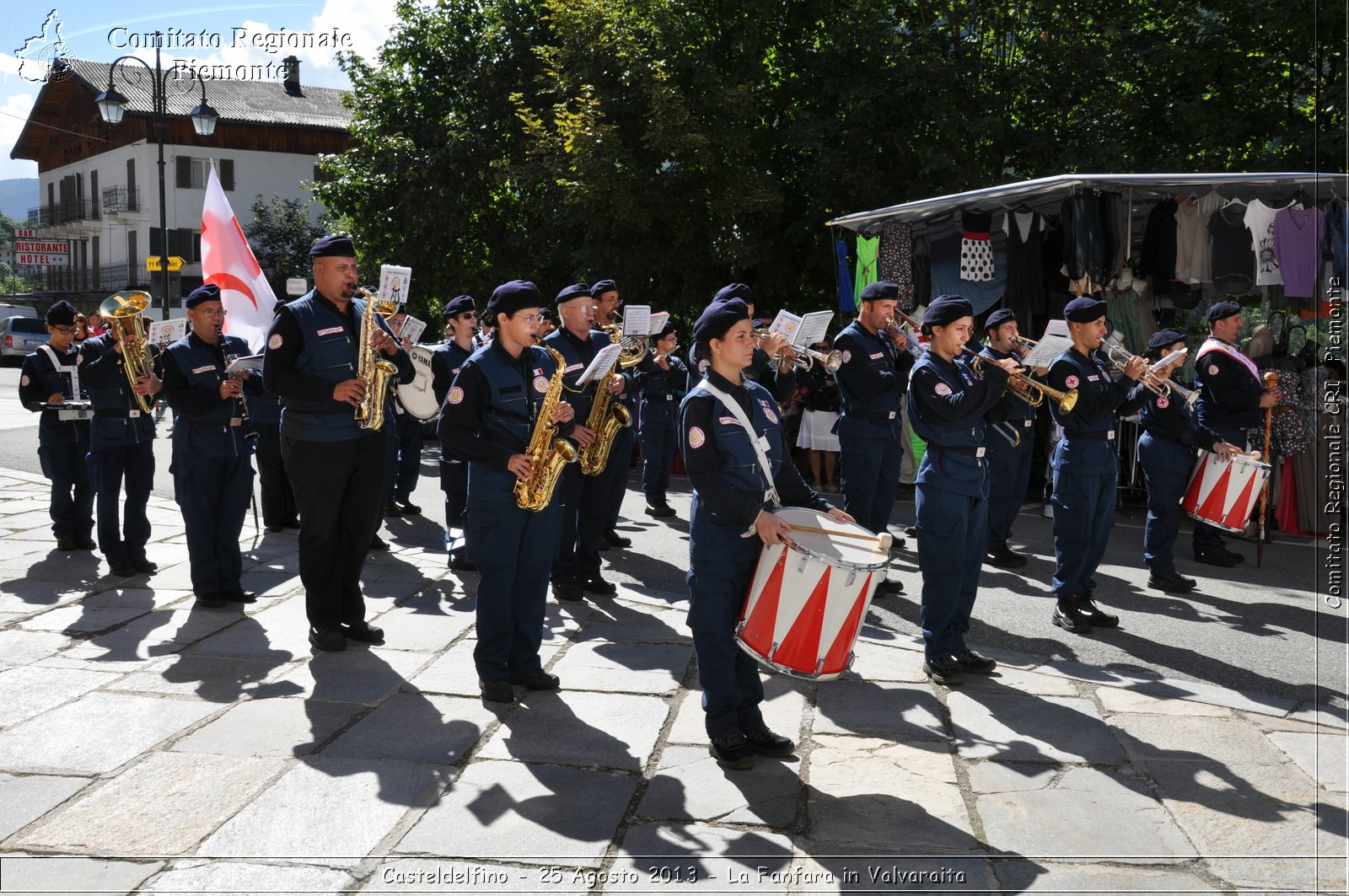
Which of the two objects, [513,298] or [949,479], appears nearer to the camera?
[513,298]

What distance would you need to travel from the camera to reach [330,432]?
19.2 ft

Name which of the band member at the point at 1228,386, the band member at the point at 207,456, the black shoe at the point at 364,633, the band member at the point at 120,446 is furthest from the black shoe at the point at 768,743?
the band member at the point at 1228,386

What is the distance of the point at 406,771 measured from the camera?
437 centimetres

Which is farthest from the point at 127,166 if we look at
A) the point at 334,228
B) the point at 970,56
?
the point at 970,56

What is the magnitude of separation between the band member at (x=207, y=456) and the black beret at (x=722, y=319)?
3.83m

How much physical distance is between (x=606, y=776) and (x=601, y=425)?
3.46m

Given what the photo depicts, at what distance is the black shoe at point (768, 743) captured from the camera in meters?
4.61

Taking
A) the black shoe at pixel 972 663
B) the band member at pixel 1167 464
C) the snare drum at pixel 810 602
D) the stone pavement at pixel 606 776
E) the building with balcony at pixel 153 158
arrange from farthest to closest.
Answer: the building with balcony at pixel 153 158 → the band member at pixel 1167 464 → the black shoe at pixel 972 663 → the snare drum at pixel 810 602 → the stone pavement at pixel 606 776

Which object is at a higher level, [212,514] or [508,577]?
[212,514]

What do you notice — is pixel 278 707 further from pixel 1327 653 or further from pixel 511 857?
pixel 1327 653

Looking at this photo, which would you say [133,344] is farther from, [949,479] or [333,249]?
[949,479]

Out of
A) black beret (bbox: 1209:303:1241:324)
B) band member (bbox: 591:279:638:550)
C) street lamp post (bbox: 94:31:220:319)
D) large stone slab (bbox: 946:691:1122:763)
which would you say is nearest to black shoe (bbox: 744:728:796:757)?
large stone slab (bbox: 946:691:1122:763)

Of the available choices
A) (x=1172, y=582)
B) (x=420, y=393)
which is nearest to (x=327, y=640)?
(x=420, y=393)

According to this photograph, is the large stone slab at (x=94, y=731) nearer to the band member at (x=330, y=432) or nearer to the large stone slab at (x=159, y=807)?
the large stone slab at (x=159, y=807)
